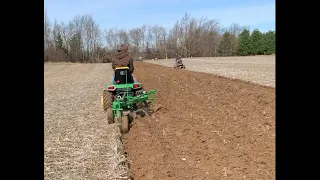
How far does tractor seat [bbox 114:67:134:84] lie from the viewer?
8.09 m

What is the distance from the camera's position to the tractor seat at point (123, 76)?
8.09 m

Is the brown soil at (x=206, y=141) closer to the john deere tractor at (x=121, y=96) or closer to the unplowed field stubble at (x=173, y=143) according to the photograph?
the unplowed field stubble at (x=173, y=143)

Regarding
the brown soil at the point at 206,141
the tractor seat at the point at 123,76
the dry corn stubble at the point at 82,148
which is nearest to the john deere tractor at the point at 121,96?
the tractor seat at the point at 123,76

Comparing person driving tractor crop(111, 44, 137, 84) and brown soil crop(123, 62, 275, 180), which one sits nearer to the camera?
brown soil crop(123, 62, 275, 180)

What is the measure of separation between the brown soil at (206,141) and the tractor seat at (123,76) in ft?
3.14

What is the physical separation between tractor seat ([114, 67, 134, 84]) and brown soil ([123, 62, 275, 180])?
0.96 m

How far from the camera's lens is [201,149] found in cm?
549

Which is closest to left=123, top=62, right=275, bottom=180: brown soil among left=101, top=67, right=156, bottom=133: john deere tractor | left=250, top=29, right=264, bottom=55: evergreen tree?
left=101, top=67, right=156, bottom=133: john deere tractor

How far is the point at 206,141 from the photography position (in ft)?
19.4

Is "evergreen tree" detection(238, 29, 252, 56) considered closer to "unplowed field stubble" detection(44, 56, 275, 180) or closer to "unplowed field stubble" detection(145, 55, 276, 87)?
"unplowed field stubble" detection(145, 55, 276, 87)

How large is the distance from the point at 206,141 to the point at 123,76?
119 inches
